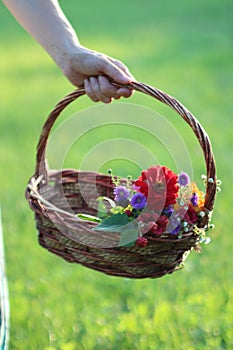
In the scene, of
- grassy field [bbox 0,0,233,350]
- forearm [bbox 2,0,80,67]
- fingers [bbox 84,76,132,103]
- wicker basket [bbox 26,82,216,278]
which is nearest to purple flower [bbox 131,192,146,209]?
wicker basket [bbox 26,82,216,278]

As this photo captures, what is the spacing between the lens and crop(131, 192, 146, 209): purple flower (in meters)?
2.06

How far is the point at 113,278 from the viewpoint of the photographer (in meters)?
3.48

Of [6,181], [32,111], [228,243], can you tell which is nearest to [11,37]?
[32,111]

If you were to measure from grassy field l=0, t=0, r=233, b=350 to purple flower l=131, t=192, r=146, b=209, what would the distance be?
2.93 feet

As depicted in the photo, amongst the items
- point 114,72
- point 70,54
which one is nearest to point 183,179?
point 114,72

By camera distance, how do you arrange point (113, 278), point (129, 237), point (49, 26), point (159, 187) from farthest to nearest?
point (113, 278) → point (49, 26) → point (159, 187) → point (129, 237)

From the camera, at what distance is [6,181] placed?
198 inches

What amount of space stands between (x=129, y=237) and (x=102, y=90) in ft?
1.36

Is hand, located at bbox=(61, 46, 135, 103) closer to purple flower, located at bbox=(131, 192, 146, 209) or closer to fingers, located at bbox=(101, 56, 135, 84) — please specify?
fingers, located at bbox=(101, 56, 135, 84)

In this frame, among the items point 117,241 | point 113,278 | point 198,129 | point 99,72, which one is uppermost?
point 99,72

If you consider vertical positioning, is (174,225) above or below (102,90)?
below

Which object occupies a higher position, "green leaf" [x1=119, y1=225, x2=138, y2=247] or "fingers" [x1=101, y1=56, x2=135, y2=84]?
"fingers" [x1=101, y1=56, x2=135, y2=84]

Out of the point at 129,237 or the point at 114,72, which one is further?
the point at 114,72

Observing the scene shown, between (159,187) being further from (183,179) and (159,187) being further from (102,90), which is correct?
(102,90)
